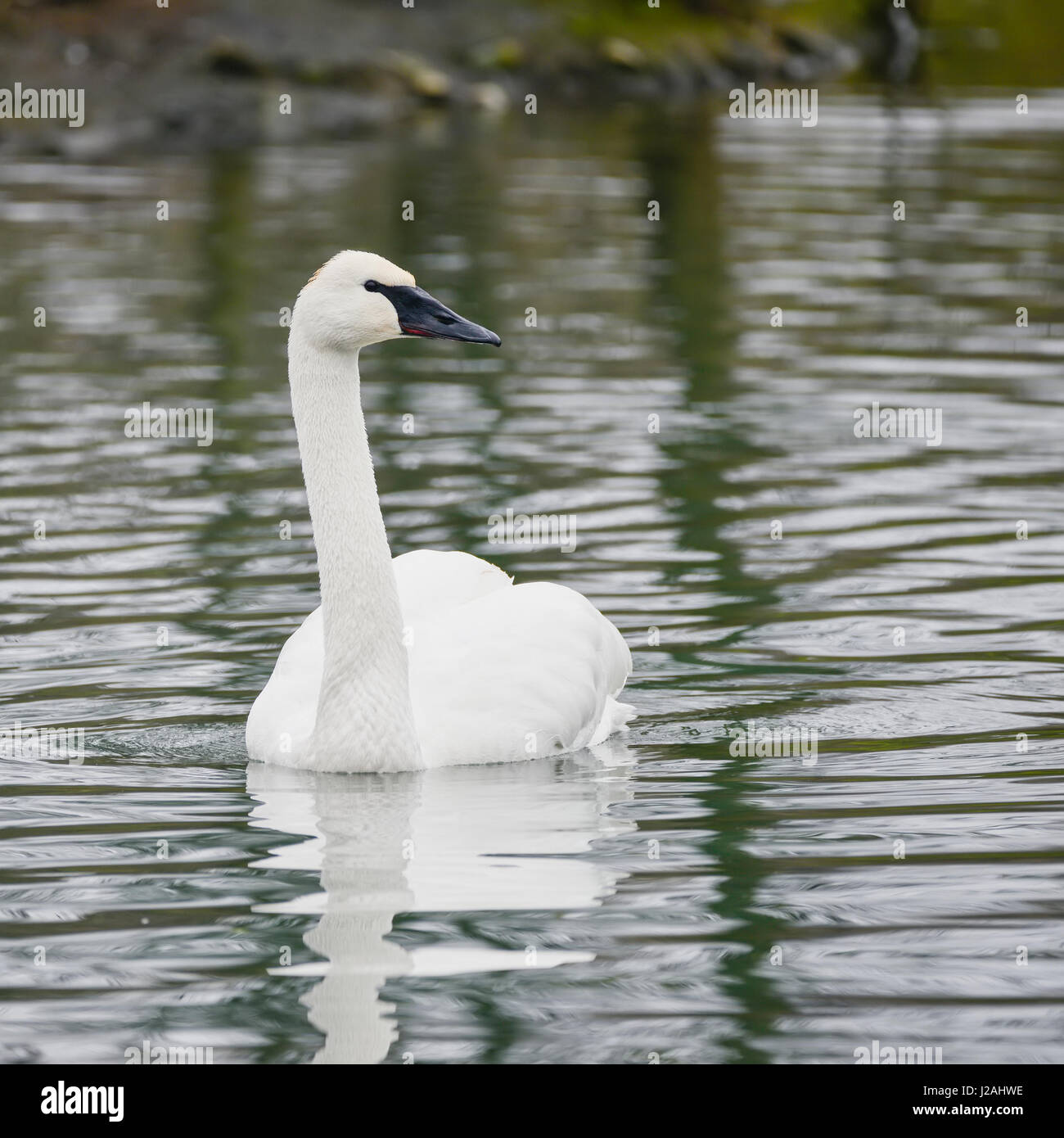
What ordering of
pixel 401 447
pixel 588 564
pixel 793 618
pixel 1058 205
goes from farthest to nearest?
pixel 1058 205 < pixel 401 447 < pixel 588 564 < pixel 793 618

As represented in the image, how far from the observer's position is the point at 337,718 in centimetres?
820

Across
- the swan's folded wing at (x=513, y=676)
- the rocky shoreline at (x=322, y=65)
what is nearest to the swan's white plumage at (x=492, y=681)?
the swan's folded wing at (x=513, y=676)

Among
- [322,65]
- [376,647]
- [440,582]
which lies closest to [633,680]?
[440,582]

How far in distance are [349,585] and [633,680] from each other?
1953 mm

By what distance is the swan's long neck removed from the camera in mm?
8148

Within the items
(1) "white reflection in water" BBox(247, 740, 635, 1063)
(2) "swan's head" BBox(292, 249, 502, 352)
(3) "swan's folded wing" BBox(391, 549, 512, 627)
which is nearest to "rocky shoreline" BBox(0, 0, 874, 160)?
(3) "swan's folded wing" BBox(391, 549, 512, 627)

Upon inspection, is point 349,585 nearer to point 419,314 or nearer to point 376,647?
point 376,647

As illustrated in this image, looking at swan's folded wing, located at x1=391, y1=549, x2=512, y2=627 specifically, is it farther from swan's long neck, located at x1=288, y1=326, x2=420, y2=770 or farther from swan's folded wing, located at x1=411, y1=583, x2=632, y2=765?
swan's long neck, located at x1=288, y1=326, x2=420, y2=770

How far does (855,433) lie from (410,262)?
29.6 feet

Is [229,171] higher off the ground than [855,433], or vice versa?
[229,171]

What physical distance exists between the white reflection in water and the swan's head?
5.28ft

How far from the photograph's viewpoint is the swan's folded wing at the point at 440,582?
924 cm

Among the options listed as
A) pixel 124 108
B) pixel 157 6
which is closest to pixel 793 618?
pixel 124 108

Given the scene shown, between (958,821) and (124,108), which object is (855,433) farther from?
(124,108)
